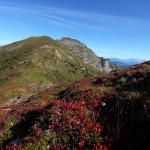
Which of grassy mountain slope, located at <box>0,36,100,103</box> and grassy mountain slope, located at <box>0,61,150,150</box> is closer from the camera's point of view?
grassy mountain slope, located at <box>0,61,150,150</box>

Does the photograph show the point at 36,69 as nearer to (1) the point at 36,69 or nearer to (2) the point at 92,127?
(1) the point at 36,69

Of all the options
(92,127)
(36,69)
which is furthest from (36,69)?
(92,127)

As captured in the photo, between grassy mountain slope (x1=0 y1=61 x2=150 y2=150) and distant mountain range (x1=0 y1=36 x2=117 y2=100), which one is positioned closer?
grassy mountain slope (x1=0 y1=61 x2=150 y2=150)

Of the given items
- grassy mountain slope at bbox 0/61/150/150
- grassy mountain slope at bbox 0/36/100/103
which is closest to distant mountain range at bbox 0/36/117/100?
grassy mountain slope at bbox 0/36/100/103

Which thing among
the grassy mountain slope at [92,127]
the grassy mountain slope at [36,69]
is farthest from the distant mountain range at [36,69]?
the grassy mountain slope at [92,127]

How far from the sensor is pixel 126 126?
12.6 m

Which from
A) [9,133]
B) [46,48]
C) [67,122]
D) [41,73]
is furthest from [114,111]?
[46,48]

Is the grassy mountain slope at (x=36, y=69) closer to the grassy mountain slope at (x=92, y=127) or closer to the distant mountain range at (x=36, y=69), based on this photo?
the distant mountain range at (x=36, y=69)

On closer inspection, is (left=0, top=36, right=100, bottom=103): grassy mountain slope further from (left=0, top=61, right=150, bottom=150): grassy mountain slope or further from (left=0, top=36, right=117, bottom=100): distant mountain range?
(left=0, top=61, right=150, bottom=150): grassy mountain slope

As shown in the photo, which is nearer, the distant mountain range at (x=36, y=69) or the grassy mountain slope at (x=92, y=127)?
the grassy mountain slope at (x=92, y=127)

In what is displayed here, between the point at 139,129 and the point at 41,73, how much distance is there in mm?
109906

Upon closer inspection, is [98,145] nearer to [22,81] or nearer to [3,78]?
[22,81]

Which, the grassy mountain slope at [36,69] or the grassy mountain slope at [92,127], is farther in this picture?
the grassy mountain slope at [36,69]

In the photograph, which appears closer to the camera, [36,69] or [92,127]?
[92,127]
